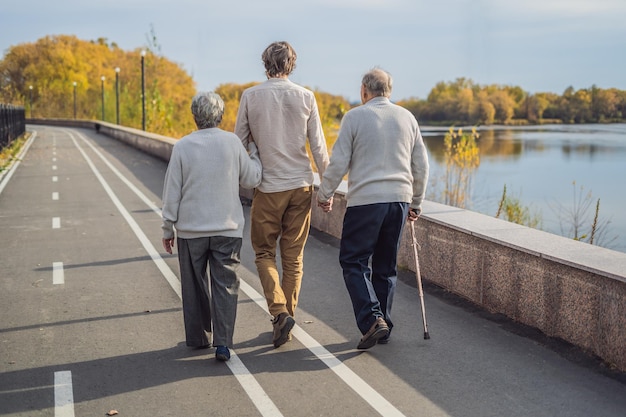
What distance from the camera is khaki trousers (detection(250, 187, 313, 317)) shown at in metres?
5.86

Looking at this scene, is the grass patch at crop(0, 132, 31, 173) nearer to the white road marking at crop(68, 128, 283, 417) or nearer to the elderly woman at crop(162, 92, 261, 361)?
the white road marking at crop(68, 128, 283, 417)

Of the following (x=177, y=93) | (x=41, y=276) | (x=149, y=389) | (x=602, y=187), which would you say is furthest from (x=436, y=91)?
(x=177, y=93)

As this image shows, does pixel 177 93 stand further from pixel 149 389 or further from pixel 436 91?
pixel 149 389

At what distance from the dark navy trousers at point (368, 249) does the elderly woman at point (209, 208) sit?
802mm

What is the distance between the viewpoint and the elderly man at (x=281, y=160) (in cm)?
574

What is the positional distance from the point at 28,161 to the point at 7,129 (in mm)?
7189

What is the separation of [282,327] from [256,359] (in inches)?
12.6

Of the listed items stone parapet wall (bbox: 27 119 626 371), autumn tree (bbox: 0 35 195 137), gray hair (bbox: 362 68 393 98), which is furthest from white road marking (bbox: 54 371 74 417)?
autumn tree (bbox: 0 35 195 137)

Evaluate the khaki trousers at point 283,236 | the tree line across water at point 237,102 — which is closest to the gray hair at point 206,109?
the khaki trousers at point 283,236

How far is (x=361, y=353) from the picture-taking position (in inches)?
224

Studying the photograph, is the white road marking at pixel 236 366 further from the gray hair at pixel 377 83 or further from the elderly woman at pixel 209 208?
the gray hair at pixel 377 83

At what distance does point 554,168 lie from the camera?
27.2m

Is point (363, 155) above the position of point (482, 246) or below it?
above

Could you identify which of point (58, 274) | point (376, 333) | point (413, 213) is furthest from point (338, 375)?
point (58, 274)
